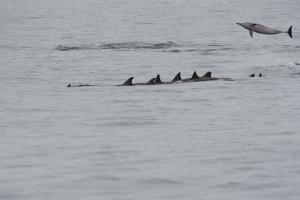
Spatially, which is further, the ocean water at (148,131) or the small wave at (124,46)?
the small wave at (124,46)

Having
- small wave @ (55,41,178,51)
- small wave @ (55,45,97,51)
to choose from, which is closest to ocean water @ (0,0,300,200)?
small wave @ (55,45,97,51)

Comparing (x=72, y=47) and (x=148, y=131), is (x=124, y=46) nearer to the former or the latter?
(x=72, y=47)

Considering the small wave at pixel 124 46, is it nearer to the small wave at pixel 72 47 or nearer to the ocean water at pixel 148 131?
the small wave at pixel 72 47

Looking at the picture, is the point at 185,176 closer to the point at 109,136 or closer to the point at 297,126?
the point at 109,136

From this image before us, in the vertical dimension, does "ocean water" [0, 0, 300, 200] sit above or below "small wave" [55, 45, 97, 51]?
below

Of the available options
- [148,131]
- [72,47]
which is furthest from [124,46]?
[148,131]

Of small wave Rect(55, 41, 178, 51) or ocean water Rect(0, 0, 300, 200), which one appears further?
small wave Rect(55, 41, 178, 51)

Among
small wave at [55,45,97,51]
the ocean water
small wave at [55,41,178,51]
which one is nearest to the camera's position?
the ocean water

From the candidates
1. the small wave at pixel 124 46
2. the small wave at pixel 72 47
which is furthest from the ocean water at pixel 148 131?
the small wave at pixel 124 46

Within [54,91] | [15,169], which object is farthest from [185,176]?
[54,91]

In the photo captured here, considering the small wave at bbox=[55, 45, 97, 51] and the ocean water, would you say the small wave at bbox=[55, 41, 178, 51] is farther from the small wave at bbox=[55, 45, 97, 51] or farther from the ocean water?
the ocean water

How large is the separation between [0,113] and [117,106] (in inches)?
137

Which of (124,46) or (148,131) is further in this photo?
(124,46)

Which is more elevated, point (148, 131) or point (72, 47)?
point (72, 47)
